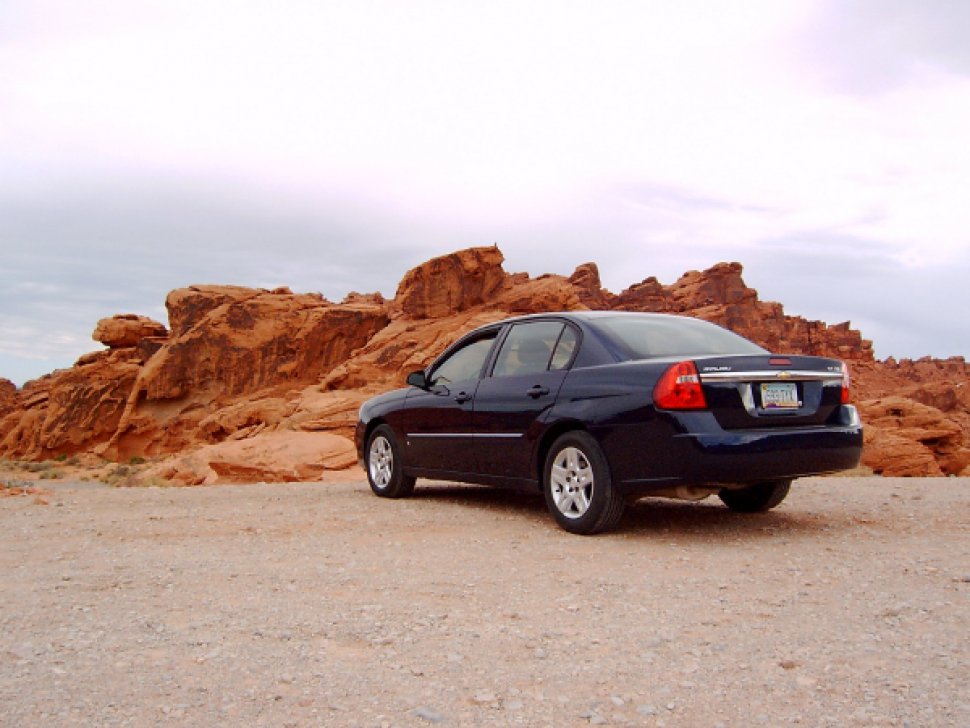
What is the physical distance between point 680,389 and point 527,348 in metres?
1.83

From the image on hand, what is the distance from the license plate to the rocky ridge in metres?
10.9

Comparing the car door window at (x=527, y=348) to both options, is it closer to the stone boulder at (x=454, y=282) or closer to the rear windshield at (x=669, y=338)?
the rear windshield at (x=669, y=338)

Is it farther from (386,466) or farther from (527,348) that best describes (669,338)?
(386,466)

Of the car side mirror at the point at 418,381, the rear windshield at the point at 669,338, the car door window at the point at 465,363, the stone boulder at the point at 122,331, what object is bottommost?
the car side mirror at the point at 418,381

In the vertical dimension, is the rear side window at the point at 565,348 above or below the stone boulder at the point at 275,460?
above

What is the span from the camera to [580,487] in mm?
5926

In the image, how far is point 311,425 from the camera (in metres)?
23.9

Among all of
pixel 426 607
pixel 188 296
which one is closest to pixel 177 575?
pixel 426 607

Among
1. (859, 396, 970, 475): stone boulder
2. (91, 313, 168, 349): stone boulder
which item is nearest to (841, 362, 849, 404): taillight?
(859, 396, 970, 475): stone boulder

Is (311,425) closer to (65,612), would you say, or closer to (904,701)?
(65,612)

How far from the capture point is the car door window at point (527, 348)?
6.77 metres

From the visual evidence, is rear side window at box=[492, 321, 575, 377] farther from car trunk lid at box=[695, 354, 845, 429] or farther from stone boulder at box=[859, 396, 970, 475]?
stone boulder at box=[859, 396, 970, 475]

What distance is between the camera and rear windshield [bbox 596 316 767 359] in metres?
6.09

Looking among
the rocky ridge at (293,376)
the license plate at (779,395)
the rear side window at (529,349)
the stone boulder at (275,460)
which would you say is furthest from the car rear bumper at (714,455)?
the rocky ridge at (293,376)
